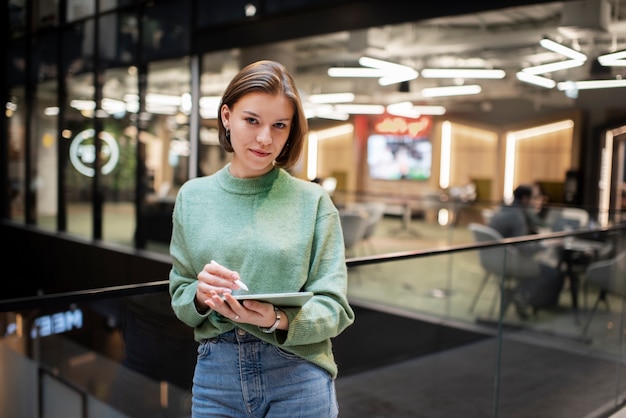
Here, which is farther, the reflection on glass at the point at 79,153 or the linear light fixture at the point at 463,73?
the reflection on glass at the point at 79,153

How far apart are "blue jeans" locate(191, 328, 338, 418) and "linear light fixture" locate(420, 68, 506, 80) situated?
7.20 meters

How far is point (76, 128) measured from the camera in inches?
448

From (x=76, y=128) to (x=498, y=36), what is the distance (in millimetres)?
7477

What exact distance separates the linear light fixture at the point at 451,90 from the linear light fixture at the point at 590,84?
1251 mm

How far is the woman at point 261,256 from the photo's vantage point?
1.38m

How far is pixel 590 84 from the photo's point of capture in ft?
23.4

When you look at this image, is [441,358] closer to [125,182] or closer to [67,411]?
[67,411]

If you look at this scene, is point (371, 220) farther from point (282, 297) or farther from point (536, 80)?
point (282, 297)

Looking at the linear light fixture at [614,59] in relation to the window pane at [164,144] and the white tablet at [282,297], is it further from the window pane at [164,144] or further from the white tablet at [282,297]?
the white tablet at [282,297]

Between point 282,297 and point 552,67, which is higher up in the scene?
point 552,67

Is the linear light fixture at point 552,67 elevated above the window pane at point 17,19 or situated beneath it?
situated beneath

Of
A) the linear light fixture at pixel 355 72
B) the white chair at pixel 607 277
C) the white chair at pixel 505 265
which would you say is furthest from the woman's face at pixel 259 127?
the linear light fixture at pixel 355 72

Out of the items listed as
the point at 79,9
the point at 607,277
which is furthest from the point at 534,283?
the point at 79,9

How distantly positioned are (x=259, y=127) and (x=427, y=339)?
5.40m
